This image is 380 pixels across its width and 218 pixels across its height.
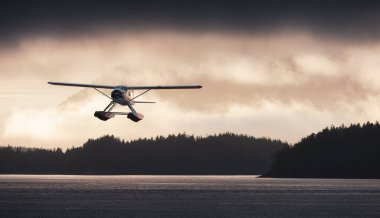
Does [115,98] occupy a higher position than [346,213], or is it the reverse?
[115,98]

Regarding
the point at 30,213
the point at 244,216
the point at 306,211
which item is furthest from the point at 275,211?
the point at 30,213

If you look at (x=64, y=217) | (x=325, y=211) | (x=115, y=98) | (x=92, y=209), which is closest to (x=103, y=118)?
(x=115, y=98)

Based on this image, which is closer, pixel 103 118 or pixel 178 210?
pixel 178 210

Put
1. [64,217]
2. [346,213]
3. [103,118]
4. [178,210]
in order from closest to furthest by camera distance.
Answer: [64,217], [346,213], [178,210], [103,118]

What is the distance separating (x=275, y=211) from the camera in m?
106

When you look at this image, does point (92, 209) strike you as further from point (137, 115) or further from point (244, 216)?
point (244, 216)

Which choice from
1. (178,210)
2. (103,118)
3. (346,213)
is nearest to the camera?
(346,213)

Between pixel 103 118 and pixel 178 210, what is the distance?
60.3 feet

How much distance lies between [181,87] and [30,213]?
37.2 metres

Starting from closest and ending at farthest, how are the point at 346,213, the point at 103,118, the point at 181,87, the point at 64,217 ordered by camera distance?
the point at 64,217 < the point at 346,213 < the point at 103,118 < the point at 181,87

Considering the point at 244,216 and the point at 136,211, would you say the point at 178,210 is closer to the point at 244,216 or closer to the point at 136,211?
the point at 136,211

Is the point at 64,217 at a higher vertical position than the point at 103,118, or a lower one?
lower

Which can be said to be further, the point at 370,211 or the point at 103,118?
the point at 103,118

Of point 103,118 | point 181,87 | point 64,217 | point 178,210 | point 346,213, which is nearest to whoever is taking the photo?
point 64,217
